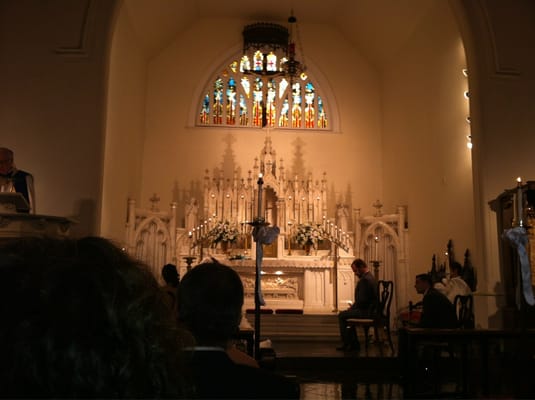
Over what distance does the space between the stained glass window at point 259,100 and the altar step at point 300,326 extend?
4.57 m

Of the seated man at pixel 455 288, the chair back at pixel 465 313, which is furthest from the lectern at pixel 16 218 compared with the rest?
the seated man at pixel 455 288

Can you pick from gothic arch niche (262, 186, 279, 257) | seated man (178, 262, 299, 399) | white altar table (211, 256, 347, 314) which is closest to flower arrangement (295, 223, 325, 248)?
white altar table (211, 256, 347, 314)

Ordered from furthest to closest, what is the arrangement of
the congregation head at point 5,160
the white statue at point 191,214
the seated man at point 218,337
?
the white statue at point 191,214 < the congregation head at point 5,160 < the seated man at point 218,337

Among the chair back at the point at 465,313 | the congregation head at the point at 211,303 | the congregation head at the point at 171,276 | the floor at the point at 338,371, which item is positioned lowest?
the floor at the point at 338,371

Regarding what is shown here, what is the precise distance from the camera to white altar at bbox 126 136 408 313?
35.0 ft

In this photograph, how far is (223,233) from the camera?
10852mm

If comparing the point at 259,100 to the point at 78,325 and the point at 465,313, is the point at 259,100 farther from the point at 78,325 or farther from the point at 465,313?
the point at 78,325

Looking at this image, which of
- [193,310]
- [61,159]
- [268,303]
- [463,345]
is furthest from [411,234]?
[193,310]

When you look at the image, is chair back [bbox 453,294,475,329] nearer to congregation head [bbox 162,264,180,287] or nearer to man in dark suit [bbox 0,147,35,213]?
congregation head [bbox 162,264,180,287]

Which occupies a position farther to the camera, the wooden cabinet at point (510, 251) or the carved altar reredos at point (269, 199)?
the carved altar reredos at point (269, 199)

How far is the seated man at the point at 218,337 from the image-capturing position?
154cm

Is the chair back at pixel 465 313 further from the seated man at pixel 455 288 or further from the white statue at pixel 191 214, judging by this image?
the white statue at pixel 191 214

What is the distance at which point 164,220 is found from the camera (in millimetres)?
11195

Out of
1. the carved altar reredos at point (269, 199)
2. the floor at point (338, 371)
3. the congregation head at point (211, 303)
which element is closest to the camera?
the congregation head at point (211, 303)
